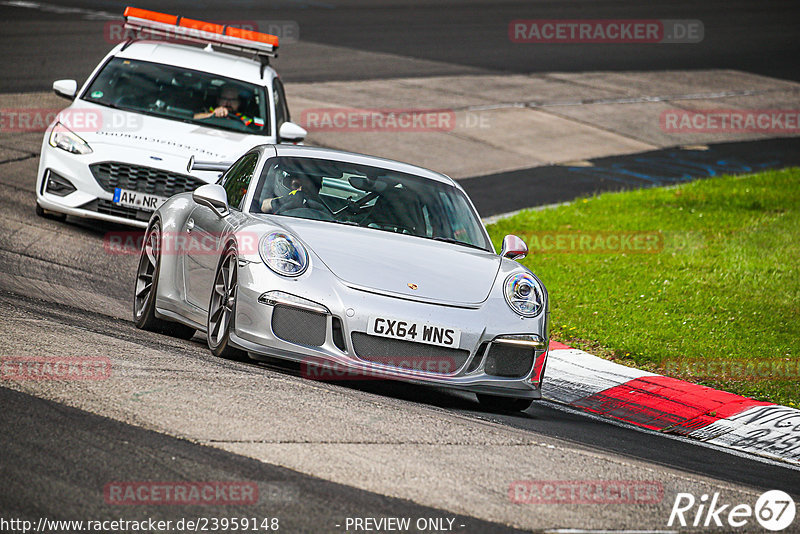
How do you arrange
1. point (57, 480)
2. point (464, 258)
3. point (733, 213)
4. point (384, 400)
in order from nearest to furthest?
point (57, 480), point (384, 400), point (464, 258), point (733, 213)

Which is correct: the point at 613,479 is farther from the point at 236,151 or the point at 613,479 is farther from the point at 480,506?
the point at 236,151

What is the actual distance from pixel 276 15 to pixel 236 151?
18.9m

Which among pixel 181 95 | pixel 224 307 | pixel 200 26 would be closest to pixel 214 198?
pixel 224 307

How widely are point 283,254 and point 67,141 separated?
5.58 meters

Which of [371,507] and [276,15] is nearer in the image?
[371,507]

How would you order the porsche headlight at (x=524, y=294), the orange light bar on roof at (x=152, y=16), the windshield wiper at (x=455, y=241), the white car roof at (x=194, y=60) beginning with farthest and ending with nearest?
1. the white car roof at (x=194, y=60)
2. the orange light bar on roof at (x=152, y=16)
3. the windshield wiper at (x=455, y=241)
4. the porsche headlight at (x=524, y=294)

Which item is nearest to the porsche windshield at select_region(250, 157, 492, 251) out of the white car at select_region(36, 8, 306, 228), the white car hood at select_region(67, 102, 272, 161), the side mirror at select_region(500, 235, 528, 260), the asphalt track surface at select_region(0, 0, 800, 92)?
the side mirror at select_region(500, 235, 528, 260)

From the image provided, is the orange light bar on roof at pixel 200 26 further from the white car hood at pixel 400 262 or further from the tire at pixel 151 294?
the white car hood at pixel 400 262

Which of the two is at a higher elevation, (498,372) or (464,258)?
Answer: (464,258)

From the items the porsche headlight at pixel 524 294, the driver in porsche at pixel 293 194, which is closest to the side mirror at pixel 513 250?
the porsche headlight at pixel 524 294

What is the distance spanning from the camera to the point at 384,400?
632 centimetres

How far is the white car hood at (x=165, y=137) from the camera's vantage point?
11258 mm

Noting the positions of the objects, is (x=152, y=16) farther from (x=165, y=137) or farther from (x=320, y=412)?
(x=320, y=412)

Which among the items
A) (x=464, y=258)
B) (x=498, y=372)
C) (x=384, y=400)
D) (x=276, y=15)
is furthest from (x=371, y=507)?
(x=276, y=15)
